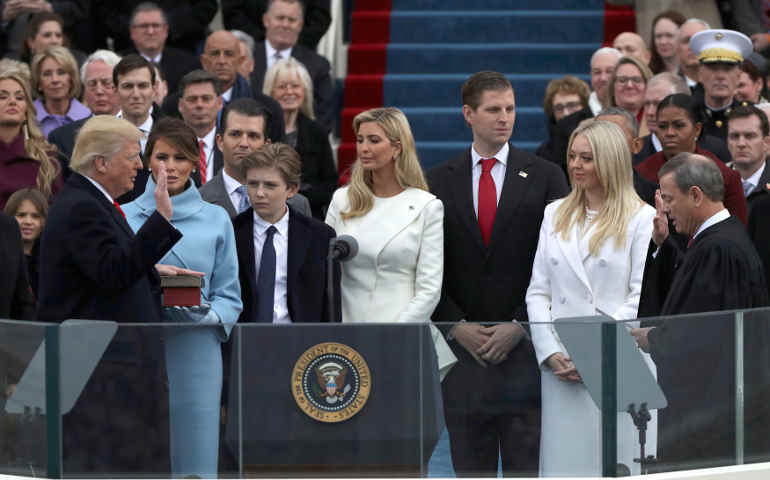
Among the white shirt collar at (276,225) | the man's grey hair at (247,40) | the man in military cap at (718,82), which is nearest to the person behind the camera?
the white shirt collar at (276,225)

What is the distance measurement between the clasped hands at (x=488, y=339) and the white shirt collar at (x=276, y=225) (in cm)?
124

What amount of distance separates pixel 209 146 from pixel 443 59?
4.82 meters

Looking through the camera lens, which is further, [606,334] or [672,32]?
[672,32]

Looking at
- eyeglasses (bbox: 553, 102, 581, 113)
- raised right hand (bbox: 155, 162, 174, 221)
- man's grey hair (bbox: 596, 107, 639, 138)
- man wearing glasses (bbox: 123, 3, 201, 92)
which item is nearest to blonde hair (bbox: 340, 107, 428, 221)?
raised right hand (bbox: 155, 162, 174, 221)

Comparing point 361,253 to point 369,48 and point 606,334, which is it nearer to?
point 606,334

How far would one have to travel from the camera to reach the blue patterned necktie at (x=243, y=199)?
7.39 metres

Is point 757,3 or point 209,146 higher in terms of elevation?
point 757,3

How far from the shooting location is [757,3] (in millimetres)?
12688

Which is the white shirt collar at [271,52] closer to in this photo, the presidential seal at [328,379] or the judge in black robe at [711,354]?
the judge in black robe at [711,354]

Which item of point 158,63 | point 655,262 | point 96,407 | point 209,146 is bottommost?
point 96,407

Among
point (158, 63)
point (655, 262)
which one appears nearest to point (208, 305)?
point (655, 262)

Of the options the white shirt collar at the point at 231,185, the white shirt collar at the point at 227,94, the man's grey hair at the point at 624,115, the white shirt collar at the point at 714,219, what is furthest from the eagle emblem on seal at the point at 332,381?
the white shirt collar at the point at 227,94

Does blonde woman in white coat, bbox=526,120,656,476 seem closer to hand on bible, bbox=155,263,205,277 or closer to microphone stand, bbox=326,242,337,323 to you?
microphone stand, bbox=326,242,337,323

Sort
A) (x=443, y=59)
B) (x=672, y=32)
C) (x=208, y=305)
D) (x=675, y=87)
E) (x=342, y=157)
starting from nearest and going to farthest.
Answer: (x=208, y=305) → (x=675, y=87) → (x=672, y=32) → (x=342, y=157) → (x=443, y=59)
